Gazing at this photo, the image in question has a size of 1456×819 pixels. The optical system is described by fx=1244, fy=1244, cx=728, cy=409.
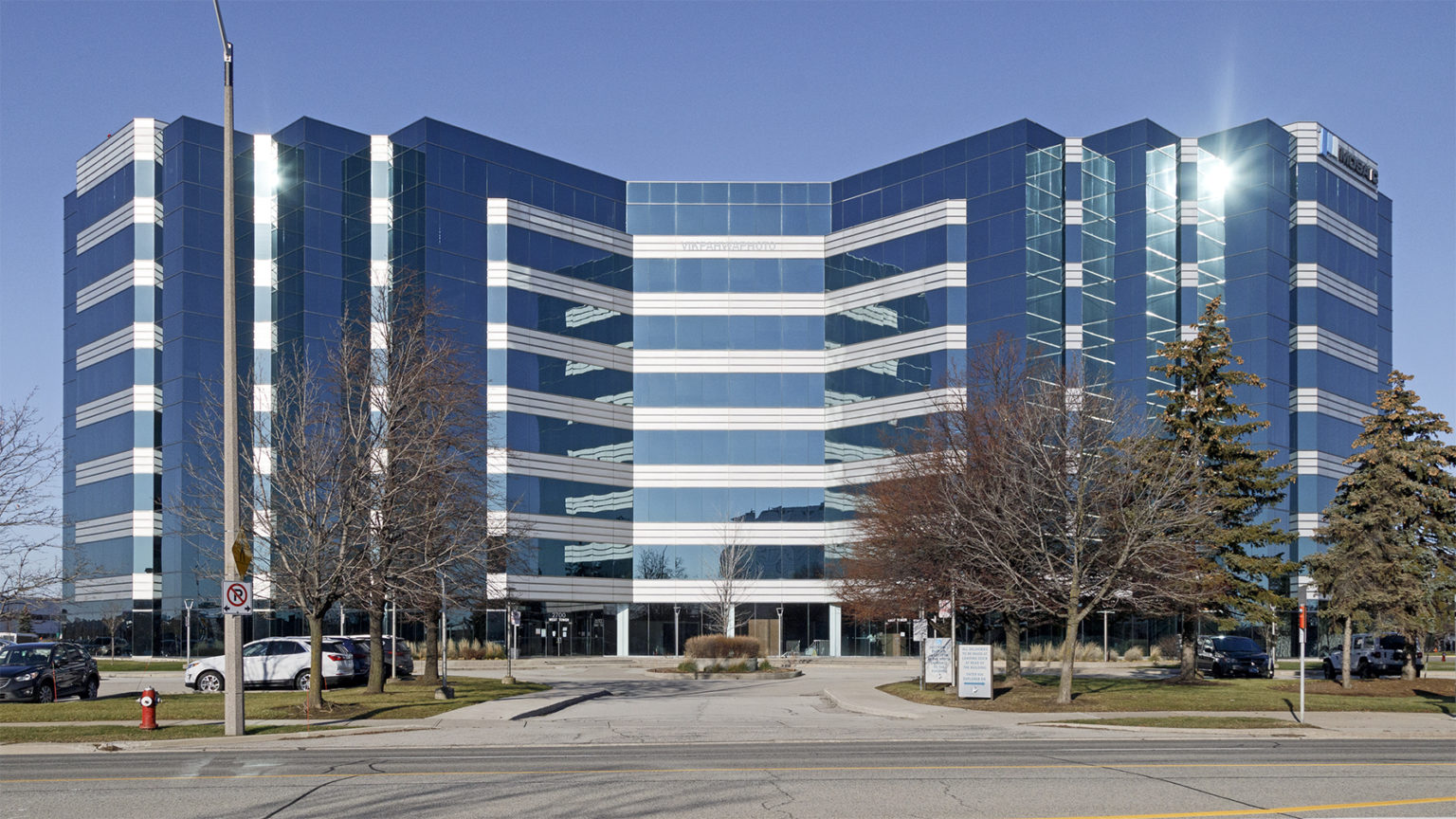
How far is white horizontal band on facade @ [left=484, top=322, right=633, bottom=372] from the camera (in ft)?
225

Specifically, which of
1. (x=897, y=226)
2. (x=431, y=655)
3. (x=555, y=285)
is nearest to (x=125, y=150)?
(x=555, y=285)

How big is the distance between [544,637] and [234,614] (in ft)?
159

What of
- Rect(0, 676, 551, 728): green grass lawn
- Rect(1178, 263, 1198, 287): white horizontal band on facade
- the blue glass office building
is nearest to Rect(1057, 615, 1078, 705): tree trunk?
Rect(0, 676, 551, 728): green grass lawn

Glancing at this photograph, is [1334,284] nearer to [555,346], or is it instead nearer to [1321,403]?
[1321,403]

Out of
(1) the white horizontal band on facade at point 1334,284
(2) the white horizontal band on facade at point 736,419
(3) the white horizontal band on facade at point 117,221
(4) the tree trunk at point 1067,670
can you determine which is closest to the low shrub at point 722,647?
(2) the white horizontal band on facade at point 736,419

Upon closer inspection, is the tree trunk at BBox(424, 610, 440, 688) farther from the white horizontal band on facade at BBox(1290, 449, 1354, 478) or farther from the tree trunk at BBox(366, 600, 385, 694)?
the white horizontal band on facade at BBox(1290, 449, 1354, 478)

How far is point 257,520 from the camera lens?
95.0ft

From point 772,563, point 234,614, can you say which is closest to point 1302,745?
point 234,614

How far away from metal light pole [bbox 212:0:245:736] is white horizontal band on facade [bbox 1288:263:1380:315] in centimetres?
6198

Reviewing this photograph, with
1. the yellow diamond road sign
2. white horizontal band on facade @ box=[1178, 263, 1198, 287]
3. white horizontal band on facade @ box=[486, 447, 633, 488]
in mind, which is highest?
white horizontal band on facade @ box=[1178, 263, 1198, 287]

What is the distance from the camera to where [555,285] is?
236 ft

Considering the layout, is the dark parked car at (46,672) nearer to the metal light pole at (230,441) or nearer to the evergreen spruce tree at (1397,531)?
the metal light pole at (230,441)

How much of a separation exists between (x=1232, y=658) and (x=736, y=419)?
3467 cm

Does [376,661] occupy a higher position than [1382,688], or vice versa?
[376,661]
